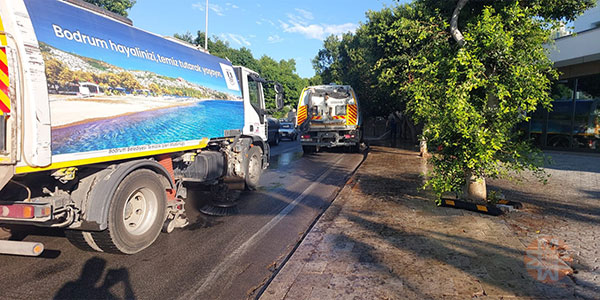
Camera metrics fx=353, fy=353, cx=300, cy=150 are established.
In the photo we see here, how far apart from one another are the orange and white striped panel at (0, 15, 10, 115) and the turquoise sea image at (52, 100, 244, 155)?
411 millimetres

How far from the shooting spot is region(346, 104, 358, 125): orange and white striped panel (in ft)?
49.9

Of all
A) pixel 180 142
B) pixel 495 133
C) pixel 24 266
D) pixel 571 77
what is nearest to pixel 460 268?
pixel 495 133

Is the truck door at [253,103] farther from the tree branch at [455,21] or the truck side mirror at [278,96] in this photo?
the tree branch at [455,21]

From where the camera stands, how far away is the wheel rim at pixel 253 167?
27.1 feet

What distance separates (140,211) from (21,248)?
4.48 feet

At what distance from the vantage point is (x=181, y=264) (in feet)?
13.5

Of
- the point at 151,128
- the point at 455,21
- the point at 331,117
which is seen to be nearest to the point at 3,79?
the point at 151,128

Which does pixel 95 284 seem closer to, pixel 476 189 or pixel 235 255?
pixel 235 255

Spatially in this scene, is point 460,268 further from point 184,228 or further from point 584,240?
point 184,228

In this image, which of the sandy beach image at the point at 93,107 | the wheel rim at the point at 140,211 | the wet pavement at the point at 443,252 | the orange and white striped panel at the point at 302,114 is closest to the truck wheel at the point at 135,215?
the wheel rim at the point at 140,211

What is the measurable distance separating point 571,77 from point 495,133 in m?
11.8

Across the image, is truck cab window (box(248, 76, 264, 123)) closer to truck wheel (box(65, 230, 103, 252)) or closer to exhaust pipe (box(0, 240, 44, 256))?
truck wheel (box(65, 230, 103, 252))

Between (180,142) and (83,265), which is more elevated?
(180,142)

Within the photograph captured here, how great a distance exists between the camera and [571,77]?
13945 millimetres
